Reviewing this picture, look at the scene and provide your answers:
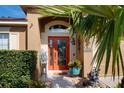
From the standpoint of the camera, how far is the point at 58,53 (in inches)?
765

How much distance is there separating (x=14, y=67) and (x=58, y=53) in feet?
23.4

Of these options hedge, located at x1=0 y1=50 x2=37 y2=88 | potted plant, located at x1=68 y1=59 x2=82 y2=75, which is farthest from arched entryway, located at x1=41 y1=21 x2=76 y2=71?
hedge, located at x1=0 y1=50 x2=37 y2=88

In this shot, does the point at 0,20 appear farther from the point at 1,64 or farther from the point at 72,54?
the point at 1,64

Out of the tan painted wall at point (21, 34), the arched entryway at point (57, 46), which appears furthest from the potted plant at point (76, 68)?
the tan painted wall at point (21, 34)

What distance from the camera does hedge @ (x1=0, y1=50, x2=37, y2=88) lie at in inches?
489

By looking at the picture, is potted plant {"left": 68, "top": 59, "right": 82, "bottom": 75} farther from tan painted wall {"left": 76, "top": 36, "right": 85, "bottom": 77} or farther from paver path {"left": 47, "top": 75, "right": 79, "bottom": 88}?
paver path {"left": 47, "top": 75, "right": 79, "bottom": 88}

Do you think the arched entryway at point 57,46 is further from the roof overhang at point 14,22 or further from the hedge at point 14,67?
the hedge at point 14,67

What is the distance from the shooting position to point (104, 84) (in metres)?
14.2

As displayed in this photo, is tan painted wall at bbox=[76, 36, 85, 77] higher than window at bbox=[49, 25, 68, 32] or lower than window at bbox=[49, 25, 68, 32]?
lower

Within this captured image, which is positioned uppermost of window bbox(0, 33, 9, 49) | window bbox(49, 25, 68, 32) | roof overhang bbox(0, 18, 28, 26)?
roof overhang bbox(0, 18, 28, 26)

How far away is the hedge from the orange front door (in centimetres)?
661

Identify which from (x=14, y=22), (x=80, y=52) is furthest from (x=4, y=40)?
(x=80, y=52)

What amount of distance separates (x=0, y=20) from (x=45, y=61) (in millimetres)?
3261
